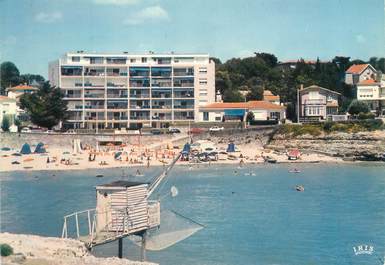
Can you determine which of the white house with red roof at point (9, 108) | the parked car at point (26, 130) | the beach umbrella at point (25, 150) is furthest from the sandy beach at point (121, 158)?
the white house with red roof at point (9, 108)

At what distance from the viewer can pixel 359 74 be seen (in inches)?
5344

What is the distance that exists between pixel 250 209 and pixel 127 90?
68098mm

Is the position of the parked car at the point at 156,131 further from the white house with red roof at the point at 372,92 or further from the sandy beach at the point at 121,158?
the white house with red roof at the point at 372,92

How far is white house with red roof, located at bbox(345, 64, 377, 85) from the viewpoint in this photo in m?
136

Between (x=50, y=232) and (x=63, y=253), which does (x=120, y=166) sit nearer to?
(x=50, y=232)

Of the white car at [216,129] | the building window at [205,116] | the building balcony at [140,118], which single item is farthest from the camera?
the building balcony at [140,118]

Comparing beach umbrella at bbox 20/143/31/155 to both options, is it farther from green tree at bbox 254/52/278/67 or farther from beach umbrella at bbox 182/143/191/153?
green tree at bbox 254/52/278/67

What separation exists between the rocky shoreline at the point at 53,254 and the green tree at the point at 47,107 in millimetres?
81426

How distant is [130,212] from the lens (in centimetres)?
3105

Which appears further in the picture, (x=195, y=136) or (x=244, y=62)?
(x=244, y=62)

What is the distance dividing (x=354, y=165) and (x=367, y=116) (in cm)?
1548

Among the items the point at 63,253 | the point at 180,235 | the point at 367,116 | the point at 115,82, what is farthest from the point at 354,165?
the point at 63,253

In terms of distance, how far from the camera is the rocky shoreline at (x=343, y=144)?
97750mm

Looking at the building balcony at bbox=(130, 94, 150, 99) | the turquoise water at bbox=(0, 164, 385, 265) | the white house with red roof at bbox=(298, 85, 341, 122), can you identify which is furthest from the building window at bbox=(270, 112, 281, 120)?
the turquoise water at bbox=(0, 164, 385, 265)
